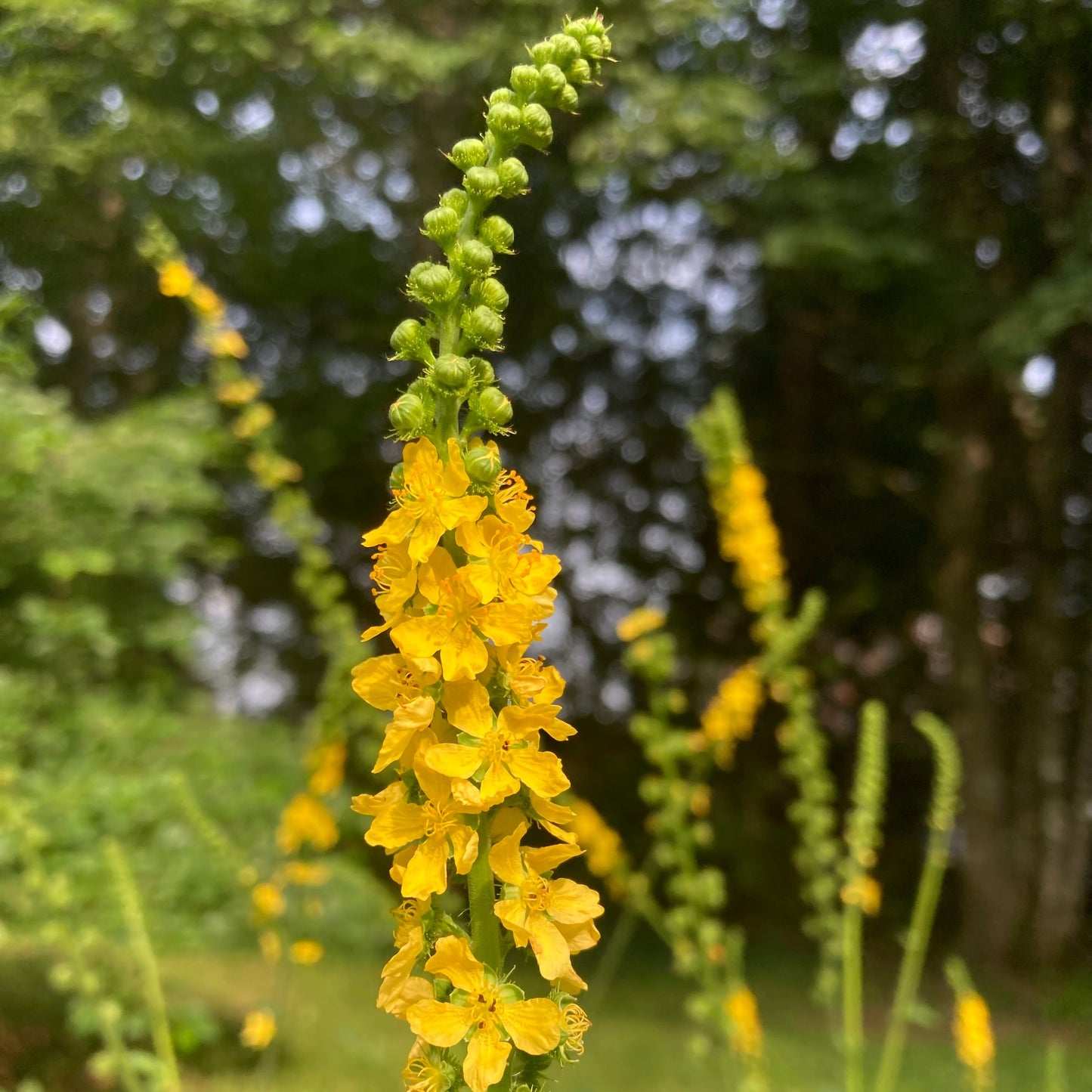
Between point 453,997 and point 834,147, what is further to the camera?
point 834,147

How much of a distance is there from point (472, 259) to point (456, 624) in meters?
0.46

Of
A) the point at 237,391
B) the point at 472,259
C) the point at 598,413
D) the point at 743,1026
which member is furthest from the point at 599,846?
the point at 598,413

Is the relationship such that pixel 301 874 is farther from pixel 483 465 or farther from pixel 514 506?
pixel 483 465

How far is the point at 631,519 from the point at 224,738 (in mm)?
6560

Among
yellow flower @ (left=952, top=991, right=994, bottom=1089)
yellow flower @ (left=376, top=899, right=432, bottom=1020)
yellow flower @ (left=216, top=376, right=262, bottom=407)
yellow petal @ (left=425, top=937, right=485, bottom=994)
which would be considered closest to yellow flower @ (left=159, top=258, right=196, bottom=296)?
yellow flower @ (left=216, top=376, right=262, bottom=407)

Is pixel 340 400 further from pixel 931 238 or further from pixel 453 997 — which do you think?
pixel 453 997

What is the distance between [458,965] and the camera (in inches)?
44.4

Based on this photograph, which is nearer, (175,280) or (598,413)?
(175,280)

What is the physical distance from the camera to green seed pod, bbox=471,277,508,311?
47.1 inches

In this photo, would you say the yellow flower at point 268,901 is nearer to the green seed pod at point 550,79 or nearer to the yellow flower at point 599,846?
the yellow flower at point 599,846

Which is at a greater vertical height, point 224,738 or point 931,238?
point 931,238

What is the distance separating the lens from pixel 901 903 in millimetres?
10289

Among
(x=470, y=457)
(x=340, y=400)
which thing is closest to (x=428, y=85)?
(x=340, y=400)

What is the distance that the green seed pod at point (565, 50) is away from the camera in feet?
4.25
